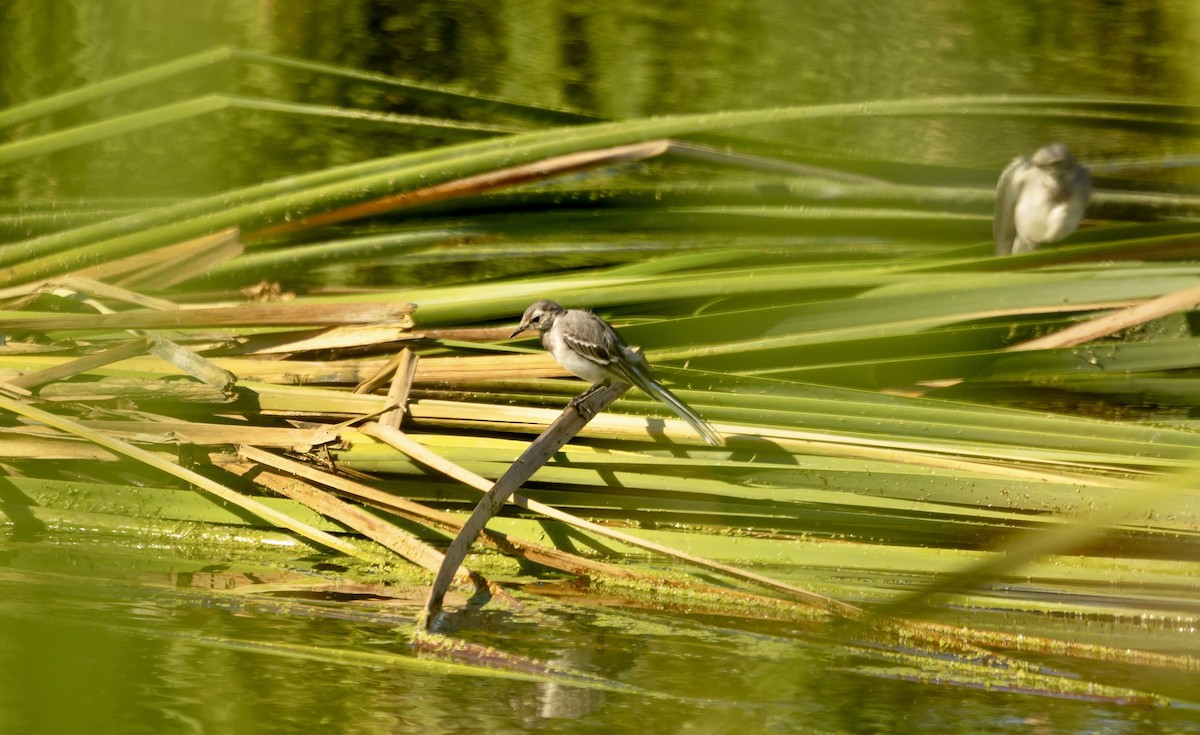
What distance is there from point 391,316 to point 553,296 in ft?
1.58

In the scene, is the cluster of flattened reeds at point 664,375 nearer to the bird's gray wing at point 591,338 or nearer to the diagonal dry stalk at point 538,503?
the diagonal dry stalk at point 538,503

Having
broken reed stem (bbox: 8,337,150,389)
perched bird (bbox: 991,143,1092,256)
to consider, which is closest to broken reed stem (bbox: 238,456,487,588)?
broken reed stem (bbox: 8,337,150,389)

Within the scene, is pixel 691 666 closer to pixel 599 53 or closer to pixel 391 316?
pixel 391 316

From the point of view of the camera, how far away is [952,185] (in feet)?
13.9

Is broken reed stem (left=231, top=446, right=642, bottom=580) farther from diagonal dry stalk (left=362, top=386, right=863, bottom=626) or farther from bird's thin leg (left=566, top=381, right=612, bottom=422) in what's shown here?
bird's thin leg (left=566, top=381, right=612, bottom=422)

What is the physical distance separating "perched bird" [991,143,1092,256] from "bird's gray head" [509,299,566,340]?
1.50 m

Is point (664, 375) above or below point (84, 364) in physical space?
above

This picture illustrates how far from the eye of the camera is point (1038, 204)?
13.6ft

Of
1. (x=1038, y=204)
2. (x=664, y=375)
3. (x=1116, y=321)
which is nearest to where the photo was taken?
(x=664, y=375)

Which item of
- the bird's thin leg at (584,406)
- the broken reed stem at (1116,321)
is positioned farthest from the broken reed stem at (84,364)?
the broken reed stem at (1116,321)

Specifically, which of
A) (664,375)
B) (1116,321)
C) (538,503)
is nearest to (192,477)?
(538,503)

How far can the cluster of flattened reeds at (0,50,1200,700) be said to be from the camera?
3064 millimetres

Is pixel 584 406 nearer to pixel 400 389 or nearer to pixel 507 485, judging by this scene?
pixel 507 485

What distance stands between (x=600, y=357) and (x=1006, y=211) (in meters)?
1.75
